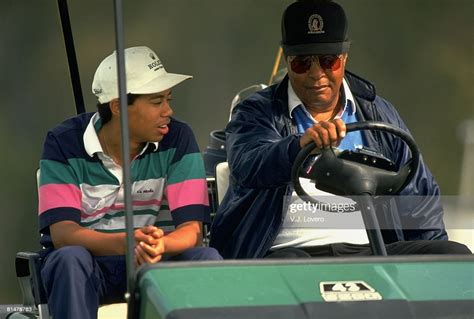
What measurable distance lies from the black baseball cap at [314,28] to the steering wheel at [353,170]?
498 millimetres

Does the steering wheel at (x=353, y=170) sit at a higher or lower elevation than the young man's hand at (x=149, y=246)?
higher

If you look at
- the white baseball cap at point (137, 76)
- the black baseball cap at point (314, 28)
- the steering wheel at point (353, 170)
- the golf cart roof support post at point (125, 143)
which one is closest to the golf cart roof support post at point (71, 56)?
the white baseball cap at point (137, 76)

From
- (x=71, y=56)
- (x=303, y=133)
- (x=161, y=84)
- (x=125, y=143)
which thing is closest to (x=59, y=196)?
(x=161, y=84)

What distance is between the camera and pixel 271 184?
14.8ft

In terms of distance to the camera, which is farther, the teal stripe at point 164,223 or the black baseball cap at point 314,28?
the teal stripe at point 164,223

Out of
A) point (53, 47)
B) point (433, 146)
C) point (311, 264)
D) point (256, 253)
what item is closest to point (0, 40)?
point (53, 47)

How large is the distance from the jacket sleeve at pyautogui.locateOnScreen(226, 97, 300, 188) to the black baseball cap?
0.24 metres

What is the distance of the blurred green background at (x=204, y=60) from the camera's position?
14.3 feet

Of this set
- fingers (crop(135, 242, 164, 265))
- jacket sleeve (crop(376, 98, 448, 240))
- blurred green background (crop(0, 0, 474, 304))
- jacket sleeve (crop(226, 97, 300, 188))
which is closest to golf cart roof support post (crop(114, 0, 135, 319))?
fingers (crop(135, 242, 164, 265))

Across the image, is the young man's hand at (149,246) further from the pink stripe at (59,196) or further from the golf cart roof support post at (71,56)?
the golf cart roof support post at (71,56)

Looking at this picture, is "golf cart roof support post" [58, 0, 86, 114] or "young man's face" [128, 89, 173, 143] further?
"golf cart roof support post" [58, 0, 86, 114]

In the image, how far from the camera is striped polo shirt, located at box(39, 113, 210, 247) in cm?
465

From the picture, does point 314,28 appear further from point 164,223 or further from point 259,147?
point 164,223

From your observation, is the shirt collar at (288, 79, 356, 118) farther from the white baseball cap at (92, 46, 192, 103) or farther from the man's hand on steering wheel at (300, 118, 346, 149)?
the man's hand on steering wheel at (300, 118, 346, 149)
